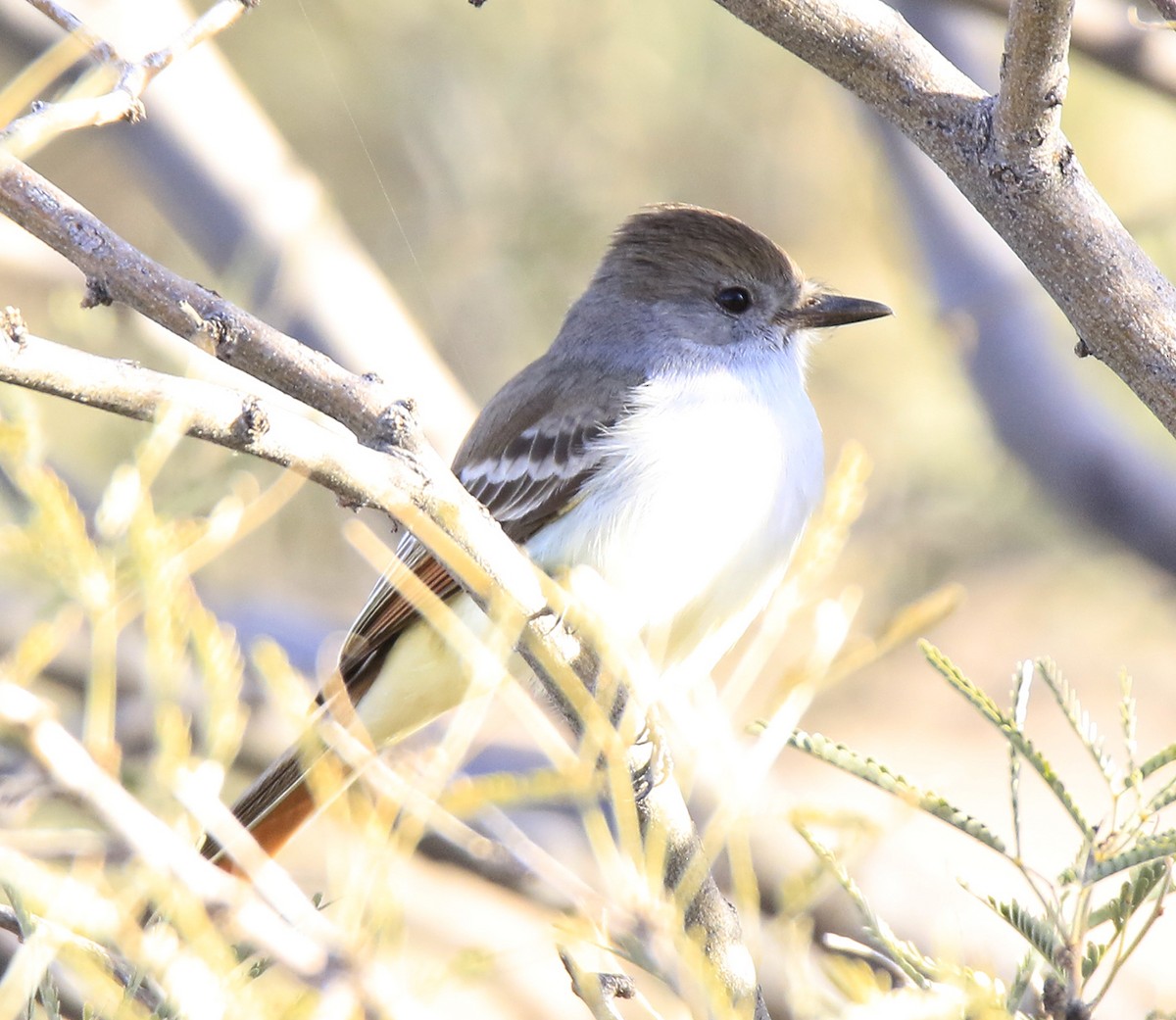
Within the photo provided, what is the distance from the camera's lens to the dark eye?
3.41 meters

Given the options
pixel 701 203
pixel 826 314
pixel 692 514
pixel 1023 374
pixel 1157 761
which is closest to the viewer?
pixel 1157 761

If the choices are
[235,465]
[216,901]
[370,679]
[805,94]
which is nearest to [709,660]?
[370,679]

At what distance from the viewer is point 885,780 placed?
140 centimetres

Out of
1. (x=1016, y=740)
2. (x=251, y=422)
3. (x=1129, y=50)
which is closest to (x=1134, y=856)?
(x=1016, y=740)

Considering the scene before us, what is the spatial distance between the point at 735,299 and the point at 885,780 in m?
2.15

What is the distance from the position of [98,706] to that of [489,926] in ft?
11.2

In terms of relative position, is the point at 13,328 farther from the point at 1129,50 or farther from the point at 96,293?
the point at 1129,50

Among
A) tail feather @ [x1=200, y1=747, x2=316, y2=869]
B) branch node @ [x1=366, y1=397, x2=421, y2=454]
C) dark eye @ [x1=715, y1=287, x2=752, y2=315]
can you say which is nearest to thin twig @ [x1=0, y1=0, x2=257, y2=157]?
branch node @ [x1=366, y1=397, x2=421, y2=454]

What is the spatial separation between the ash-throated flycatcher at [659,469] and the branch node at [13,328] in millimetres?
1445

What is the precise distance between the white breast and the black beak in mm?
400

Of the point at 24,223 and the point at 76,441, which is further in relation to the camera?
the point at 76,441

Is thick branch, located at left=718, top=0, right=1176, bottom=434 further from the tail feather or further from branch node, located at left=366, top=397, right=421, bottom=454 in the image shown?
the tail feather

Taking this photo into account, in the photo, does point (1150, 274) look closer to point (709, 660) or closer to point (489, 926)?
point (709, 660)

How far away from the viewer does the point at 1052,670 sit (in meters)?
1.53
